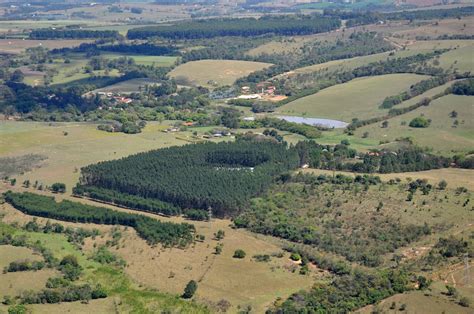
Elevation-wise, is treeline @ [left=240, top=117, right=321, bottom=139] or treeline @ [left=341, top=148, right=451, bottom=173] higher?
treeline @ [left=341, top=148, right=451, bottom=173]

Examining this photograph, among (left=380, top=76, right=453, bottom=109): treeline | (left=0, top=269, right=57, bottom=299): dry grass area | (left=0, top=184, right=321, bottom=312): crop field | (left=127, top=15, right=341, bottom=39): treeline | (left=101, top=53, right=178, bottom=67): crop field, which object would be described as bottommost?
(left=101, top=53, right=178, bottom=67): crop field

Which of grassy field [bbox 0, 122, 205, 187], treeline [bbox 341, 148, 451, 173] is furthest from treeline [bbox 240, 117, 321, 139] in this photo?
treeline [bbox 341, 148, 451, 173]

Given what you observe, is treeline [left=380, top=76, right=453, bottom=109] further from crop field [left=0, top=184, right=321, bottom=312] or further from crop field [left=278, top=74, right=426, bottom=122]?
crop field [left=0, top=184, right=321, bottom=312]

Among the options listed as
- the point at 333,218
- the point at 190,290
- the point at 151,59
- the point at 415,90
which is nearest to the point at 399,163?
the point at 333,218

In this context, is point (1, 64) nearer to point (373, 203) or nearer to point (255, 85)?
point (255, 85)

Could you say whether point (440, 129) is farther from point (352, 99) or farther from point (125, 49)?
point (125, 49)

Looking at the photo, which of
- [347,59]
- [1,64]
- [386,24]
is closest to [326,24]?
[386,24]

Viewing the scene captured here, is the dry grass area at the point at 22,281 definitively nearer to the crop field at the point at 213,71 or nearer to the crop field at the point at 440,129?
the crop field at the point at 440,129
